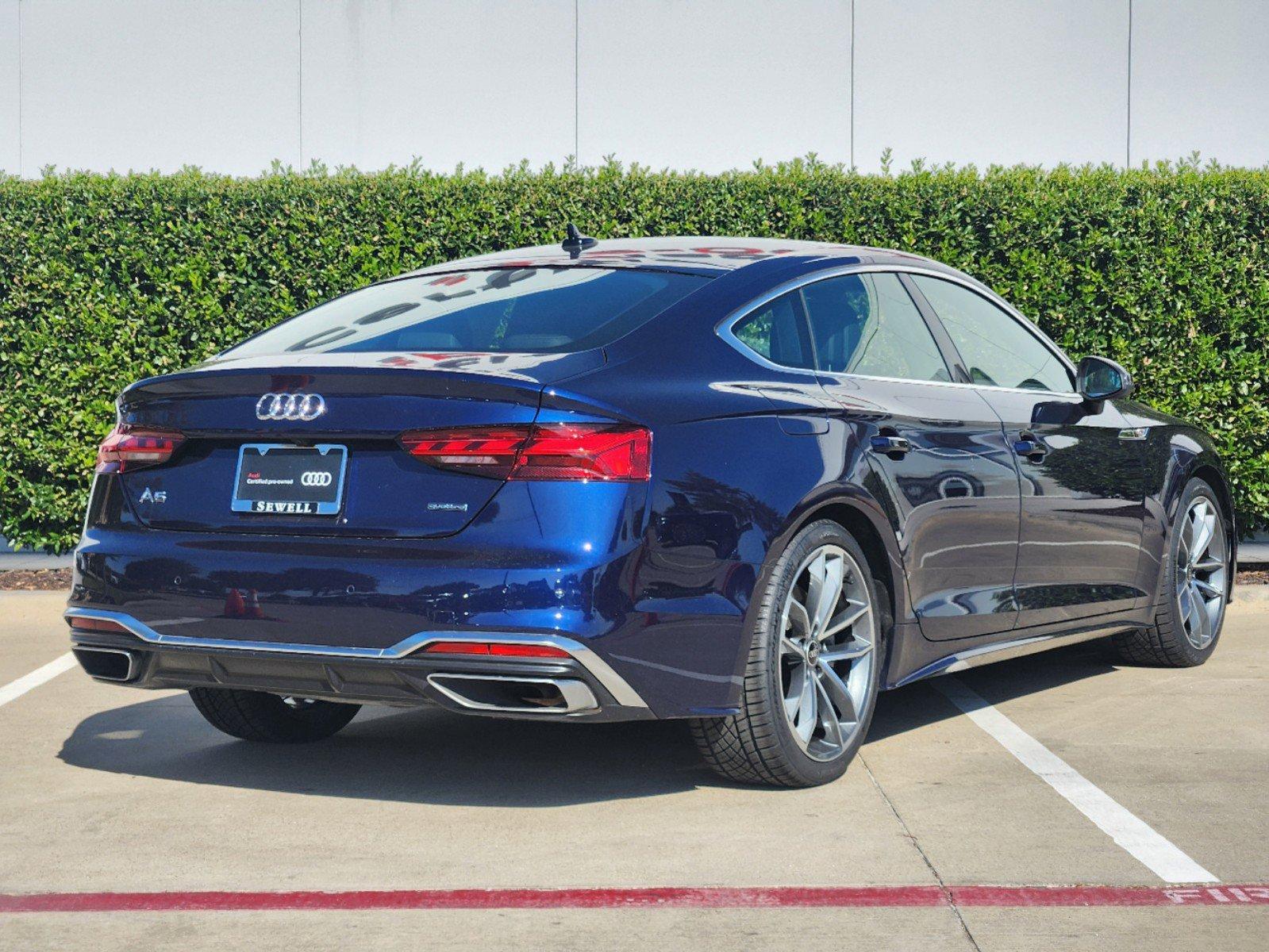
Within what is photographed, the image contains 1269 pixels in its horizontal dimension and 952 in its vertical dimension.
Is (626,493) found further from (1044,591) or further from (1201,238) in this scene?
(1201,238)

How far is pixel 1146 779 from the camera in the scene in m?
5.14

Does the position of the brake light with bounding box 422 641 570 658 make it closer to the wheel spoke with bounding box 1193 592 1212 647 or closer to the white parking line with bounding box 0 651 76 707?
the white parking line with bounding box 0 651 76 707

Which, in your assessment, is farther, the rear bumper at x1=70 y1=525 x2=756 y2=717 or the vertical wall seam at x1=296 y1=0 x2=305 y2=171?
the vertical wall seam at x1=296 y1=0 x2=305 y2=171

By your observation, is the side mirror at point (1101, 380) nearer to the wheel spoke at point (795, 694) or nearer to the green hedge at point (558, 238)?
the wheel spoke at point (795, 694)

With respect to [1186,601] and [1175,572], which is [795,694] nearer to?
[1175,572]

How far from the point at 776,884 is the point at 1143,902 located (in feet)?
2.73

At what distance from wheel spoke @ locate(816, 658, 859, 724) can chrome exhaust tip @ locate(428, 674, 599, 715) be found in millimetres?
949

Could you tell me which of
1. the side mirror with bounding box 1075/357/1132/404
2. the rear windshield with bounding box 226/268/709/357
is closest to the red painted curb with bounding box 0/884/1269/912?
the rear windshield with bounding box 226/268/709/357

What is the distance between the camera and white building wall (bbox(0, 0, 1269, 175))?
12.6m

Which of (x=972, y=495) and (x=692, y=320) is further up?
(x=692, y=320)

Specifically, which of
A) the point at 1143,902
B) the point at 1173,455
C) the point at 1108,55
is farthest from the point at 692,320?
the point at 1108,55

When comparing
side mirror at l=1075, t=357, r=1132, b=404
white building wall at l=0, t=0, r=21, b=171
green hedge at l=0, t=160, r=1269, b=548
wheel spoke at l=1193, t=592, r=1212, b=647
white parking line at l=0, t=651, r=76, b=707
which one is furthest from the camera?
white building wall at l=0, t=0, r=21, b=171

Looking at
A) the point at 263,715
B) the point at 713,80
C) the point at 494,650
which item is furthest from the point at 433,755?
the point at 713,80

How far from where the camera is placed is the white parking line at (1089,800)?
416 cm
